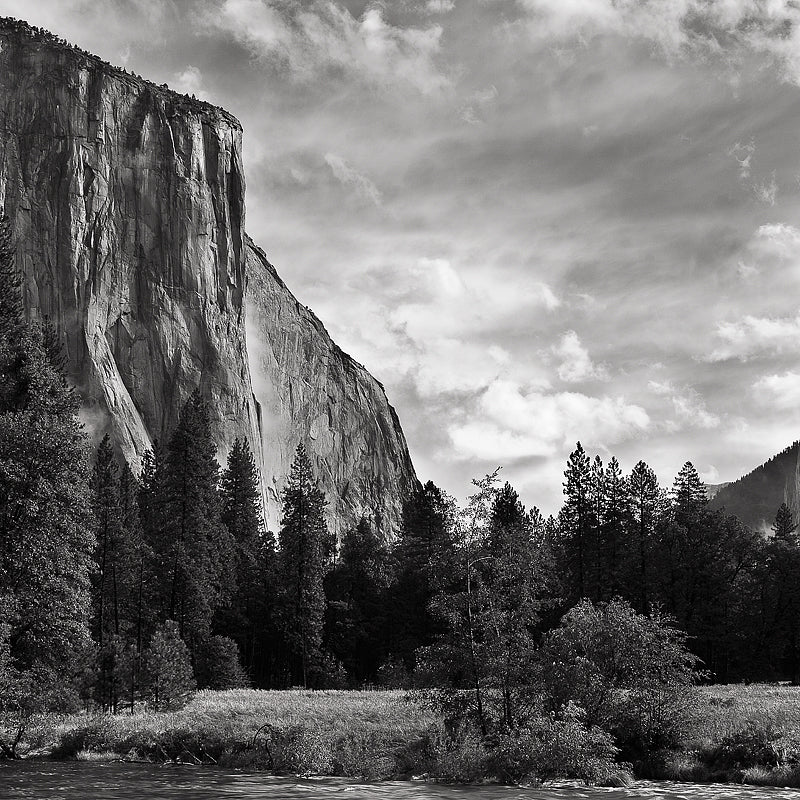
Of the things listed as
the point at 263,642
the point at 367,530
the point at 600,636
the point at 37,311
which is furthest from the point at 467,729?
the point at 37,311

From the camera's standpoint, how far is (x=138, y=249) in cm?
11862

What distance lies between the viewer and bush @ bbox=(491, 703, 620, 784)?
69.2 ft

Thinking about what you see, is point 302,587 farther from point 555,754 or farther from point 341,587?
point 555,754

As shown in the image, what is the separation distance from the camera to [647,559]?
51312mm

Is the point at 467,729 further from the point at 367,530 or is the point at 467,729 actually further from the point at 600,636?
the point at 367,530

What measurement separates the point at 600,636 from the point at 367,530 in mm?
52360

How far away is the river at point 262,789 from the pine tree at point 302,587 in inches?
1221

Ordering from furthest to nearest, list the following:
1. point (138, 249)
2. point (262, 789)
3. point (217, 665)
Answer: point (138, 249) < point (217, 665) < point (262, 789)

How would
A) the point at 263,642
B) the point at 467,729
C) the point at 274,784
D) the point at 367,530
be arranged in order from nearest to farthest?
1. the point at 274,784
2. the point at 467,729
3. the point at 263,642
4. the point at 367,530

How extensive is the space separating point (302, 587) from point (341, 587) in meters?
10.8

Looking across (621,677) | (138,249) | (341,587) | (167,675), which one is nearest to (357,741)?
(621,677)

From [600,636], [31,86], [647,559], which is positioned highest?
[31,86]

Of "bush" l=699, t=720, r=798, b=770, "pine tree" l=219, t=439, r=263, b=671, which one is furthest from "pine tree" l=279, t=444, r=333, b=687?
"bush" l=699, t=720, r=798, b=770

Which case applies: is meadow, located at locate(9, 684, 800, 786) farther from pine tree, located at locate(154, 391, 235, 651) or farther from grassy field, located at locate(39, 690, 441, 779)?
pine tree, located at locate(154, 391, 235, 651)
